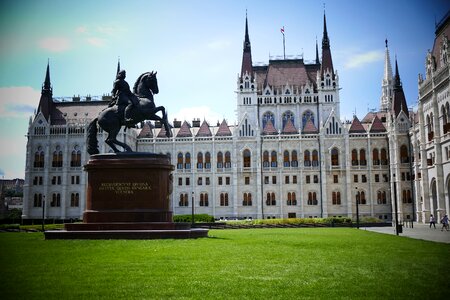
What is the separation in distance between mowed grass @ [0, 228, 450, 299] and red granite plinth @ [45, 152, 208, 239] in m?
5.30

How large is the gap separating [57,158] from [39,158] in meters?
3.23

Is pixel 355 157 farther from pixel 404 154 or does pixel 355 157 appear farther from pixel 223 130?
pixel 223 130

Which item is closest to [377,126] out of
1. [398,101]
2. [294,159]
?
[398,101]

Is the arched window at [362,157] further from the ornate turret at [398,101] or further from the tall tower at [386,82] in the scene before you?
the tall tower at [386,82]

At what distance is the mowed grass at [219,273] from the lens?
37.8 ft

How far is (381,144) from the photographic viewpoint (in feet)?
266

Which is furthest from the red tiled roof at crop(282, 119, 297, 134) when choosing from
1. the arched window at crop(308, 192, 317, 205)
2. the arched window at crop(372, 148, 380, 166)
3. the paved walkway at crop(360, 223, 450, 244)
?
the paved walkway at crop(360, 223, 450, 244)

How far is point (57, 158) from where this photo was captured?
81.9m

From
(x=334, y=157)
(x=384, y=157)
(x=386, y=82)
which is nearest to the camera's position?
(x=384, y=157)

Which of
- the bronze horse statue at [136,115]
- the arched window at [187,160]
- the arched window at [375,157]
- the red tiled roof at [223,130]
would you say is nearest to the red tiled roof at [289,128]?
the red tiled roof at [223,130]

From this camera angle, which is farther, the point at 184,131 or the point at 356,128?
the point at 184,131

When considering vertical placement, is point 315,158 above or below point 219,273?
above

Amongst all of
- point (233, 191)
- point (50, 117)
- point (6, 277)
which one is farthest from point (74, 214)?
point (6, 277)

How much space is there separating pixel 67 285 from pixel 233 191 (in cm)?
6929
